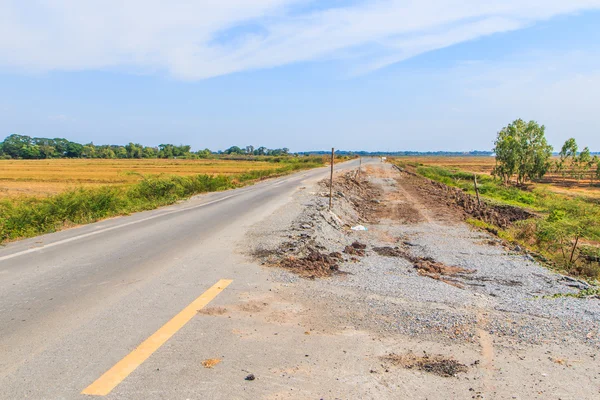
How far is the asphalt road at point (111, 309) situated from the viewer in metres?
3.24

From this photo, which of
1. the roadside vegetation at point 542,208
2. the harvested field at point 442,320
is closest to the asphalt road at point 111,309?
the harvested field at point 442,320

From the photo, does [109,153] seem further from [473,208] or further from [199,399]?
[199,399]

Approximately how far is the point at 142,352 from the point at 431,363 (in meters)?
2.39

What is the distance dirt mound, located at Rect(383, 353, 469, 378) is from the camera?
3482mm

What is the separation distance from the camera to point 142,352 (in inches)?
145

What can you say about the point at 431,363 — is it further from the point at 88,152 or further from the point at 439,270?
the point at 88,152

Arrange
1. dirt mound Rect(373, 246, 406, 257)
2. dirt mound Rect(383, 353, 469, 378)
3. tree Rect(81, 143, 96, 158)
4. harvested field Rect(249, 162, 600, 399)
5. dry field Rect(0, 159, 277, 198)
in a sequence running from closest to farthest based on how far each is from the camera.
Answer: harvested field Rect(249, 162, 600, 399) → dirt mound Rect(383, 353, 469, 378) → dirt mound Rect(373, 246, 406, 257) → dry field Rect(0, 159, 277, 198) → tree Rect(81, 143, 96, 158)

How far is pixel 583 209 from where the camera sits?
62.2 feet

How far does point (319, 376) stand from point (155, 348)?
1442mm

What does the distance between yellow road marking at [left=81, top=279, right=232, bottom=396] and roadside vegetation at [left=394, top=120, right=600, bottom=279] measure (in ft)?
22.6

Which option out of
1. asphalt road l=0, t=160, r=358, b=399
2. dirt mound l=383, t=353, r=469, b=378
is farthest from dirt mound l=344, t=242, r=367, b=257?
dirt mound l=383, t=353, r=469, b=378

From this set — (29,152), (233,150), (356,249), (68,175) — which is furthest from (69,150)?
(356,249)

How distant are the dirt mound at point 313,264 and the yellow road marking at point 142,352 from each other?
5.41 feet

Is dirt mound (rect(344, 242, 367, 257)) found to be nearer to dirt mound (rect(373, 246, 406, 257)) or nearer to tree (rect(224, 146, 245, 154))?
dirt mound (rect(373, 246, 406, 257))
